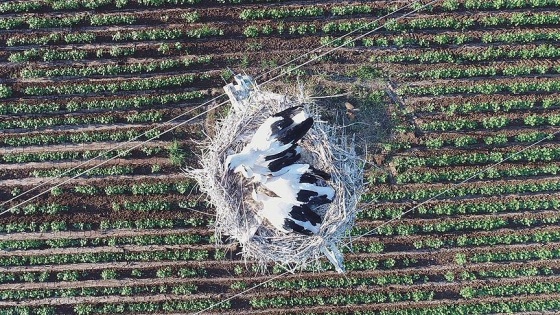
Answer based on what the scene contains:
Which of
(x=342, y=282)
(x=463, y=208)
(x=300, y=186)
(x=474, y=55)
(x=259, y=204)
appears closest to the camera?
(x=300, y=186)

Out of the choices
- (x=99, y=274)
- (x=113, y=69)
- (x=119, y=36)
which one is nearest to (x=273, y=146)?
(x=113, y=69)

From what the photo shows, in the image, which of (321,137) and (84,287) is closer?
(321,137)

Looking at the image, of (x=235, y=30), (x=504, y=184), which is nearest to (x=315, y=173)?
(x=235, y=30)

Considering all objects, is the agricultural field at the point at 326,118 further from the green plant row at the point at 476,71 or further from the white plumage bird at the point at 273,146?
the white plumage bird at the point at 273,146

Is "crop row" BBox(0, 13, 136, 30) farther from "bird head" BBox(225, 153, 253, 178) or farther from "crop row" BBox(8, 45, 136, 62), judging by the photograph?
"bird head" BBox(225, 153, 253, 178)

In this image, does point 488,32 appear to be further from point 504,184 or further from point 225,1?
point 225,1

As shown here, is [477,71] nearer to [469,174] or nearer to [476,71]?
[476,71]

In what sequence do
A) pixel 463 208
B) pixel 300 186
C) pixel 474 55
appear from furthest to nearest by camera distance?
1. pixel 474 55
2. pixel 463 208
3. pixel 300 186
